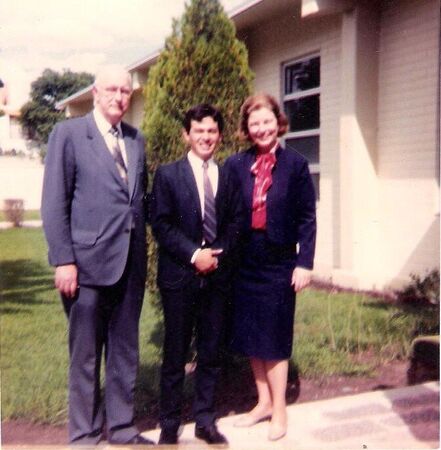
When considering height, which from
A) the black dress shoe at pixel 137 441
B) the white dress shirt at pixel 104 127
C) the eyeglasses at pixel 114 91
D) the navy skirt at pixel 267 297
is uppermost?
the eyeglasses at pixel 114 91

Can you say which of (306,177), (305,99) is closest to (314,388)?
(306,177)

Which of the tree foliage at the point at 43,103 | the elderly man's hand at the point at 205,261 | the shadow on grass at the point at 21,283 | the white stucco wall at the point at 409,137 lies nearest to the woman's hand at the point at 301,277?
A: the elderly man's hand at the point at 205,261

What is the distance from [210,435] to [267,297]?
0.73m

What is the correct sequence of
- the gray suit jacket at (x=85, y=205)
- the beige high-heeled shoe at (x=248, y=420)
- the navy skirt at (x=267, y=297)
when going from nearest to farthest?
the gray suit jacket at (x=85, y=205) → the navy skirt at (x=267, y=297) → the beige high-heeled shoe at (x=248, y=420)

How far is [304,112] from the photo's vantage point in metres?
7.16

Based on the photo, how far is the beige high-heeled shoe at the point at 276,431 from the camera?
9.86 ft

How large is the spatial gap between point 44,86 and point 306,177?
10.9 feet

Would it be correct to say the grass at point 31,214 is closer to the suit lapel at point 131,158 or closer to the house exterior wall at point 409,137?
the suit lapel at point 131,158

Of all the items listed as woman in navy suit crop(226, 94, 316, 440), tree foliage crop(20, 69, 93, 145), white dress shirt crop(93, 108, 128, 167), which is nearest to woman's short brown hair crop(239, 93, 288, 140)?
woman in navy suit crop(226, 94, 316, 440)

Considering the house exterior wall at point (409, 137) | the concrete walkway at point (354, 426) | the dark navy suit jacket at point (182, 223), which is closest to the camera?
the dark navy suit jacket at point (182, 223)

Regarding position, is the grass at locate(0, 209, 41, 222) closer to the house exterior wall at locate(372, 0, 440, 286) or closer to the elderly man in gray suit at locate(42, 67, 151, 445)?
the elderly man in gray suit at locate(42, 67, 151, 445)

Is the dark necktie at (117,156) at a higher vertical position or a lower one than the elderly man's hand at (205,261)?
higher

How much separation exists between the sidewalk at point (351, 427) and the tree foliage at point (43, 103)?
209 cm

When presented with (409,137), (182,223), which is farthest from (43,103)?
(409,137)
